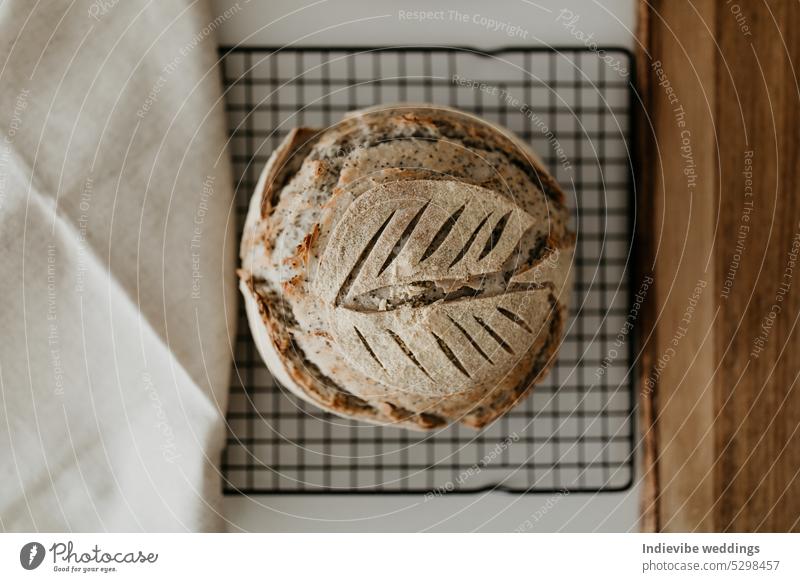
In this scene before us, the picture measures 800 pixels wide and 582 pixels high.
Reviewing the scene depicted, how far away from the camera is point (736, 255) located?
2.00 ft

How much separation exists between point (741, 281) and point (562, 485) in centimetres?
28

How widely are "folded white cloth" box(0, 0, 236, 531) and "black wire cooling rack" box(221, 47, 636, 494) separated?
0.05 meters

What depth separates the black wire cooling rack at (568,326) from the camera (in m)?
0.67

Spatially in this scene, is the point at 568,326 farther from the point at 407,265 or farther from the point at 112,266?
the point at 112,266

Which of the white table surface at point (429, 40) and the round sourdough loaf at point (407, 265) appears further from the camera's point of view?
the white table surface at point (429, 40)

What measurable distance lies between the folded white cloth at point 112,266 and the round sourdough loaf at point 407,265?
4.6 inches

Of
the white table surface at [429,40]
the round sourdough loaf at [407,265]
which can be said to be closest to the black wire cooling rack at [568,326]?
the white table surface at [429,40]

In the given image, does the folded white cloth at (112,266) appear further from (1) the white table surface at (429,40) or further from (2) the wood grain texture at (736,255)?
(2) the wood grain texture at (736,255)
